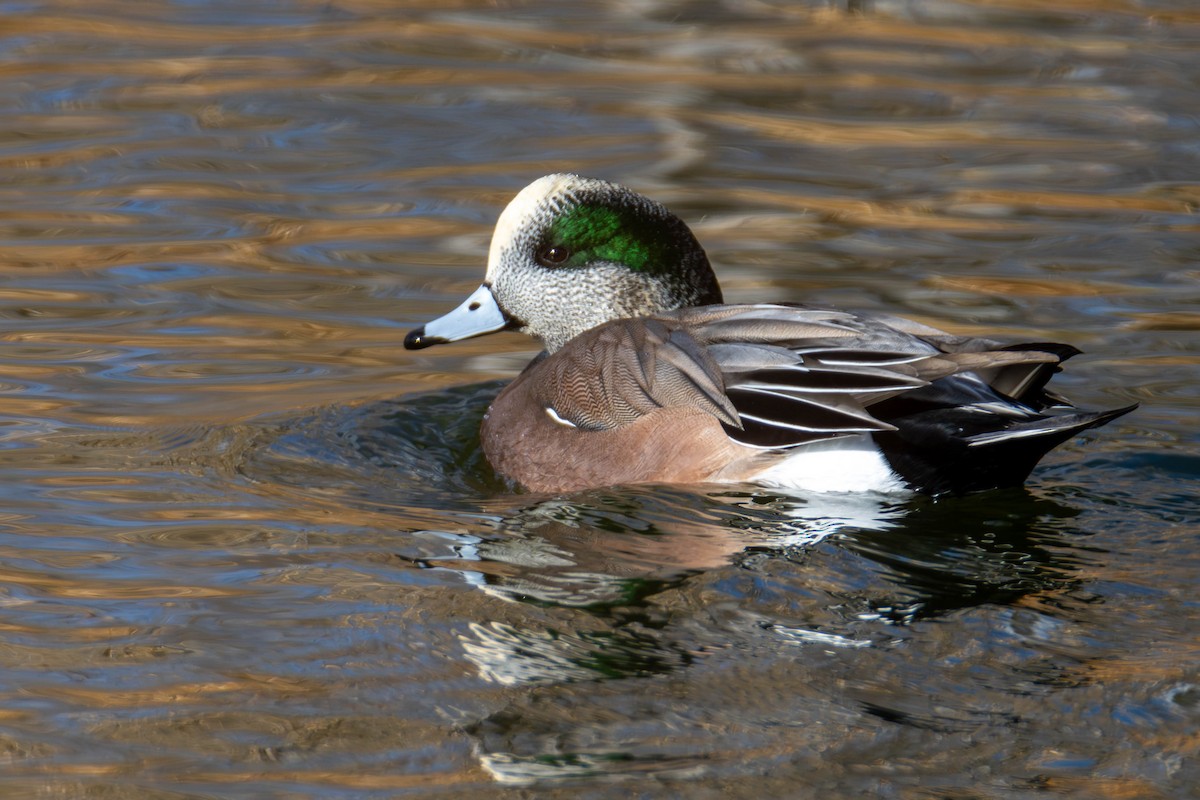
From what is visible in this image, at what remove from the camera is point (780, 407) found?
452cm

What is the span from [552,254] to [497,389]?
0.66 metres

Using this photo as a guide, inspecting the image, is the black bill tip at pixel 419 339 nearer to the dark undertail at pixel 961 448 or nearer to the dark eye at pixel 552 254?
the dark eye at pixel 552 254

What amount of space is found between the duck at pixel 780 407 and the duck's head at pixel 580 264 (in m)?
0.06

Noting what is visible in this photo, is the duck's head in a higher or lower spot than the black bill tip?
higher

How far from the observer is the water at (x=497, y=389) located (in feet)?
10.9

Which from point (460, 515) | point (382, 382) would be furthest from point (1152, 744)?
point (382, 382)

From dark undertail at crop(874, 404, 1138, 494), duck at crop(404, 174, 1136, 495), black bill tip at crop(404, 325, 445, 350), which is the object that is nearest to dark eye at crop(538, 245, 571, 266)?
duck at crop(404, 174, 1136, 495)

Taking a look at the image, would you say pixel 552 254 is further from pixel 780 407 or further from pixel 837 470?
pixel 837 470

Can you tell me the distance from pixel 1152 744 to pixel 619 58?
715 centimetres

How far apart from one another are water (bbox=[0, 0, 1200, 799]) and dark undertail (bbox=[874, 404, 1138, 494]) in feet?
0.32

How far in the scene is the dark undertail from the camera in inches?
169

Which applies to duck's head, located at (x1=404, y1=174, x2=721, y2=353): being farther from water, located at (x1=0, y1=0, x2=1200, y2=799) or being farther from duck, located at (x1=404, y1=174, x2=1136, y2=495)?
water, located at (x1=0, y1=0, x2=1200, y2=799)

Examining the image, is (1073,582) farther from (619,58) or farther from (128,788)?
(619,58)

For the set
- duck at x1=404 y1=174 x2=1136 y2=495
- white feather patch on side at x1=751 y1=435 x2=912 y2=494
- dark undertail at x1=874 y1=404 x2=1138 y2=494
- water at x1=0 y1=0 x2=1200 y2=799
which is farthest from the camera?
white feather patch on side at x1=751 y1=435 x2=912 y2=494
